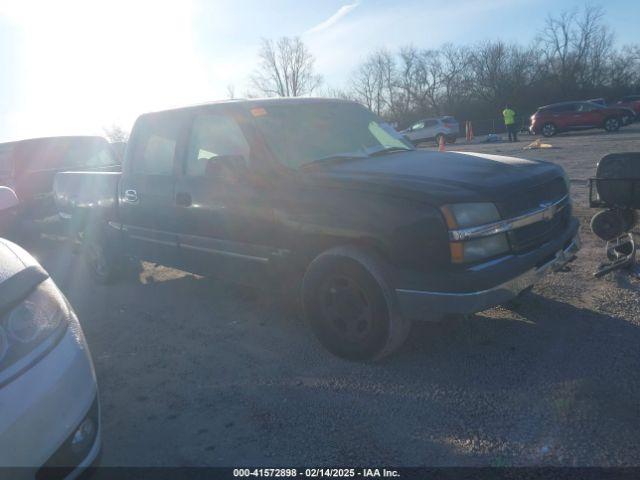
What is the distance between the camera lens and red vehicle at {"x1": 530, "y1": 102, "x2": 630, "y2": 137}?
24.7m

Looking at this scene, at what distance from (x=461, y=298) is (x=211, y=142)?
256cm

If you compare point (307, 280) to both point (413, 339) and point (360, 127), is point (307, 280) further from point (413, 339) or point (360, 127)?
point (360, 127)

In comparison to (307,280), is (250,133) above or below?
above

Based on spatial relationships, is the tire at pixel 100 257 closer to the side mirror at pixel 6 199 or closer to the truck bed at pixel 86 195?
the truck bed at pixel 86 195

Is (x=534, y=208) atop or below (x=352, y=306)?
atop

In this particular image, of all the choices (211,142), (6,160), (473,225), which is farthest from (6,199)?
(6,160)

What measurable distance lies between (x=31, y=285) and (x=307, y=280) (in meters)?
1.87

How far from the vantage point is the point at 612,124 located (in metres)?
24.7

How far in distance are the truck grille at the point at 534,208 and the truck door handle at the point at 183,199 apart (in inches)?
102

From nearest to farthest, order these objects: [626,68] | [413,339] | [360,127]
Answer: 1. [413,339]
2. [360,127]
3. [626,68]

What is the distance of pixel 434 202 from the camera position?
3057 mm

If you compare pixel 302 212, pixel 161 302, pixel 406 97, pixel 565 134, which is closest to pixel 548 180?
pixel 302 212

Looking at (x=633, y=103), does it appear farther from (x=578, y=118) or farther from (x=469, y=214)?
(x=469, y=214)

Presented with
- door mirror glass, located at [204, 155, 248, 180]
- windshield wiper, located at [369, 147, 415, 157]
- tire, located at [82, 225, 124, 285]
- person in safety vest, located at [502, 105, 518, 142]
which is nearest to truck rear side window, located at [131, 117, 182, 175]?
door mirror glass, located at [204, 155, 248, 180]
